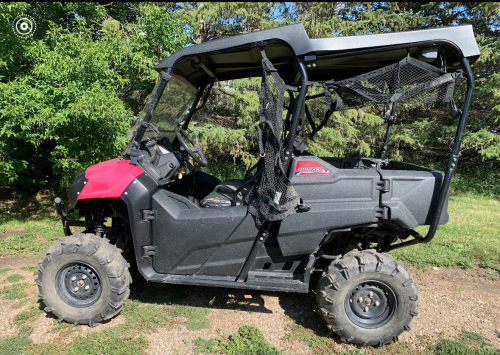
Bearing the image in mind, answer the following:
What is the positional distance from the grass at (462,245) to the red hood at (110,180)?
12.4 feet

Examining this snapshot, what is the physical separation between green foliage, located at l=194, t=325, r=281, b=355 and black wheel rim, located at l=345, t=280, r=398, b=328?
76 cm

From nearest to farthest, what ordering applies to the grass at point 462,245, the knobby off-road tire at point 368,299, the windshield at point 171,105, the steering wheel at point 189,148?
the knobby off-road tire at point 368,299
the windshield at point 171,105
the steering wheel at point 189,148
the grass at point 462,245

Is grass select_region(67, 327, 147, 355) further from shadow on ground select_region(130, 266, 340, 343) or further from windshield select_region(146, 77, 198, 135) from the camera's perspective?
windshield select_region(146, 77, 198, 135)

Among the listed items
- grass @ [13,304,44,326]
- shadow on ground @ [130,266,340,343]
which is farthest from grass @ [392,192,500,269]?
grass @ [13,304,44,326]

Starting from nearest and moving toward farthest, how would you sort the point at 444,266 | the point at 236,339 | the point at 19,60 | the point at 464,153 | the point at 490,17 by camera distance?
the point at 236,339 → the point at 444,266 → the point at 19,60 → the point at 490,17 → the point at 464,153

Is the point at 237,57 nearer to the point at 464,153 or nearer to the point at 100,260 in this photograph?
the point at 100,260

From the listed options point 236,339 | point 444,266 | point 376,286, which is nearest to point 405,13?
point 444,266

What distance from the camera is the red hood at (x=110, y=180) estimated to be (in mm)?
3064

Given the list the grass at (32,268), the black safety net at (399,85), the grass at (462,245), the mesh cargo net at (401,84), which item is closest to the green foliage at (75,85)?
the grass at (32,268)

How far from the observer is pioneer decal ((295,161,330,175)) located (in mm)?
2951

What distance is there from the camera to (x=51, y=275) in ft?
10.3

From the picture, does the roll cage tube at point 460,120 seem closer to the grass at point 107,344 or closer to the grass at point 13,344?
the grass at point 107,344

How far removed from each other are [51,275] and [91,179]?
953 millimetres

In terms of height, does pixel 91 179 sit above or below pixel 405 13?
below
